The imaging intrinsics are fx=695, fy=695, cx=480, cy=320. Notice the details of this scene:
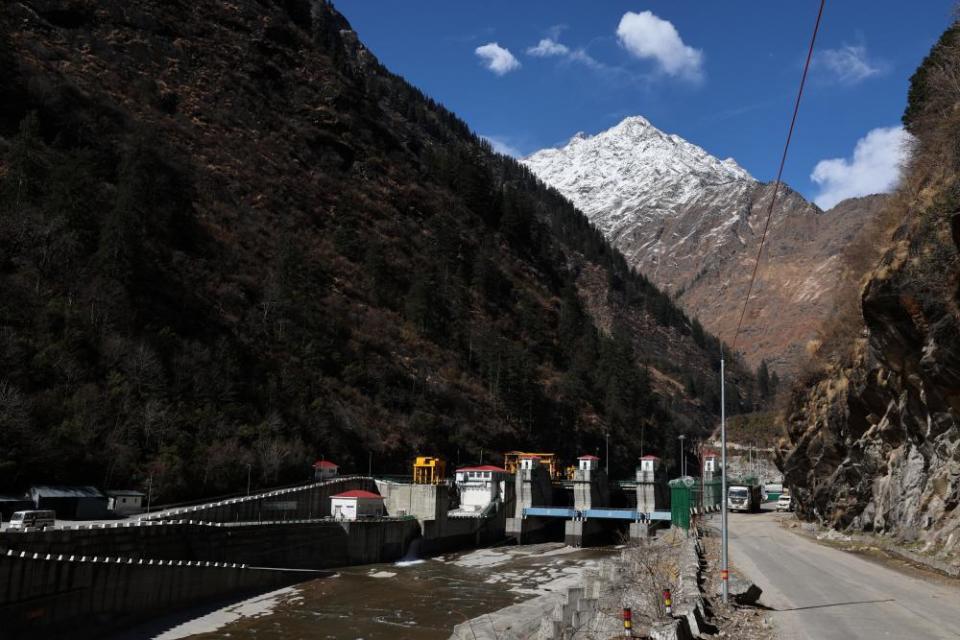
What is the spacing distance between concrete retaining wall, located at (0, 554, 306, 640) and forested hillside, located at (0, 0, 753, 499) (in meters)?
11.9

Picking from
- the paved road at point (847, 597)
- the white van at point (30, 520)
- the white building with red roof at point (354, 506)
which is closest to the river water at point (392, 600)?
the white building with red roof at point (354, 506)

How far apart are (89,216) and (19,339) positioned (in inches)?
714

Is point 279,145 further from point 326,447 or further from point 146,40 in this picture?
point 326,447

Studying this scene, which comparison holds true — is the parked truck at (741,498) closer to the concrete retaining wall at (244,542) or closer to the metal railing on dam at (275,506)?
the concrete retaining wall at (244,542)

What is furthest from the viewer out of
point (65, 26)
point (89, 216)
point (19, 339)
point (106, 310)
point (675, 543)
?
point (65, 26)

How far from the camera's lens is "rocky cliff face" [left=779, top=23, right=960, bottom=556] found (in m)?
19.0

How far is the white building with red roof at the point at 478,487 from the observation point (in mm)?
61938

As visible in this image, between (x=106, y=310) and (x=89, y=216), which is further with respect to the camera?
(x=89, y=216)

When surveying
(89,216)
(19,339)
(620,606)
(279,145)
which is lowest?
(620,606)

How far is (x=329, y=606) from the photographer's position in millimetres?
30984

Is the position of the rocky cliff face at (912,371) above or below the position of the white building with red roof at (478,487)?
above

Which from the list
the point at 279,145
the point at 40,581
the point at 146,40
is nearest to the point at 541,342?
the point at 279,145

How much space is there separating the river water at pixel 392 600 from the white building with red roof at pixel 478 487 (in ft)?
40.2

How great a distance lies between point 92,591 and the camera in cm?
2483
